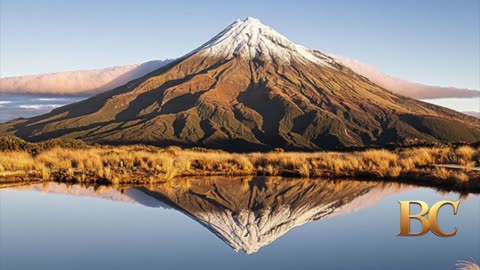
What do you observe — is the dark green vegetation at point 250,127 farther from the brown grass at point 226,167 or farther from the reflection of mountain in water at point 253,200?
the reflection of mountain in water at point 253,200

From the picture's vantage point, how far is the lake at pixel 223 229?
9.04 metres

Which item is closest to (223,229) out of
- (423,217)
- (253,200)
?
(423,217)

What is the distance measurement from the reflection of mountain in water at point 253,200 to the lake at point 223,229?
0.10 feet

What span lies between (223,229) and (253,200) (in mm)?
4203

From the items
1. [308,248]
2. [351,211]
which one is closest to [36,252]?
[308,248]

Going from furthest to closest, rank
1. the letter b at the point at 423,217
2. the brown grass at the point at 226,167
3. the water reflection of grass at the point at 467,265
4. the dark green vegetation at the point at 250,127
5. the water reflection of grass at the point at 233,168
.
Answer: the dark green vegetation at the point at 250,127 → the brown grass at the point at 226,167 → the water reflection of grass at the point at 233,168 → the letter b at the point at 423,217 → the water reflection of grass at the point at 467,265

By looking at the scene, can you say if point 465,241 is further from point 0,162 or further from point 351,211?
point 0,162

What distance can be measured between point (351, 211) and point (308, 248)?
425 centimetres

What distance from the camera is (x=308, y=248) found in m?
9.76

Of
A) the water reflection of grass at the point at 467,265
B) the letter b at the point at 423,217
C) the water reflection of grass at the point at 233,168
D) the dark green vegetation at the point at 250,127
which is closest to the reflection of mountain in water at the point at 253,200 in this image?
the water reflection of grass at the point at 233,168

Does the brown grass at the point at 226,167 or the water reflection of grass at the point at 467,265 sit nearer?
the water reflection of grass at the point at 467,265

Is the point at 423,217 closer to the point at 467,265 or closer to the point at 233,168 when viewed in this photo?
the point at 467,265

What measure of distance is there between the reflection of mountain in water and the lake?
3cm

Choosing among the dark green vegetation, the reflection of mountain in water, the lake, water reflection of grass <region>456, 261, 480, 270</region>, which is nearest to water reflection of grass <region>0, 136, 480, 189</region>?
the reflection of mountain in water
